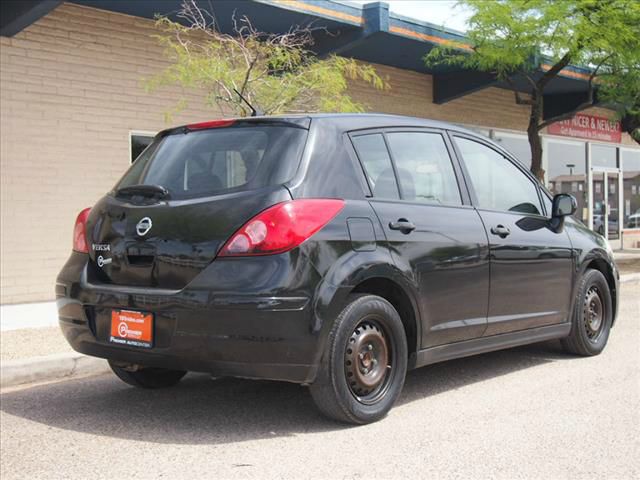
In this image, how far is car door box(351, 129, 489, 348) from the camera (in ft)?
16.3

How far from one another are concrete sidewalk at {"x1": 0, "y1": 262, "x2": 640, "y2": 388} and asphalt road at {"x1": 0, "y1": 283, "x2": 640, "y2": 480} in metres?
0.25

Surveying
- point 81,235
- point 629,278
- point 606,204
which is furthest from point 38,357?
point 606,204

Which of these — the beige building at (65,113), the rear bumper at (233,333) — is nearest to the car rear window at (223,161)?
the rear bumper at (233,333)

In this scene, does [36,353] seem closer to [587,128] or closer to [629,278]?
[629,278]

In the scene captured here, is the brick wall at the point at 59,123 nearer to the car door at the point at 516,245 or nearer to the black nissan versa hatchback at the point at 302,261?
the black nissan versa hatchback at the point at 302,261

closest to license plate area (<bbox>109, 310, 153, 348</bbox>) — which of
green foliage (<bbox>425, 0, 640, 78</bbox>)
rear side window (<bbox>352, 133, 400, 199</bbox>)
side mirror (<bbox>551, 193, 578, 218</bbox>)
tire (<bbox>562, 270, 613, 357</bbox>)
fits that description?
rear side window (<bbox>352, 133, 400, 199</bbox>)

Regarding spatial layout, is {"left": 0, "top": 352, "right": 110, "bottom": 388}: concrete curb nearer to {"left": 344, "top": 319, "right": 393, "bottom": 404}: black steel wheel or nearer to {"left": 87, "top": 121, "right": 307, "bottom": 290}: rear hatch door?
{"left": 87, "top": 121, "right": 307, "bottom": 290}: rear hatch door

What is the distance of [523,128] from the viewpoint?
69.1 ft

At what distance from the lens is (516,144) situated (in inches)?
826

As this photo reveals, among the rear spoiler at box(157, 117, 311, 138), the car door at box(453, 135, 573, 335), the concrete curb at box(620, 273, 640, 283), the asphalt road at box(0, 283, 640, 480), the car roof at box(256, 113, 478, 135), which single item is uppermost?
the car roof at box(256, 113, 478, 135)

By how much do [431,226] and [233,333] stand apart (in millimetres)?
1560

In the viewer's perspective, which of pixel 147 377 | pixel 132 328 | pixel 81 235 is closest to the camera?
pixel 132 328

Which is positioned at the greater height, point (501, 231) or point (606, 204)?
point (606, 204)

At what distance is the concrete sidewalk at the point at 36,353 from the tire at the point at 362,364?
2.75 metres
